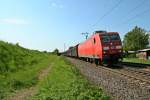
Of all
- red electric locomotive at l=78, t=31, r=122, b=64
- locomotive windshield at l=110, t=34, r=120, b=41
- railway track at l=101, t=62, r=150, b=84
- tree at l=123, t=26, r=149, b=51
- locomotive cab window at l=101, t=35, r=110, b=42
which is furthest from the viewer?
tree at l=123, t=26, r=149, b=51

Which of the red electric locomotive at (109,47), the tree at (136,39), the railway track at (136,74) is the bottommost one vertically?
the railway track at (136,74)

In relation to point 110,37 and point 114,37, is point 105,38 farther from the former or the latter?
point 114,37

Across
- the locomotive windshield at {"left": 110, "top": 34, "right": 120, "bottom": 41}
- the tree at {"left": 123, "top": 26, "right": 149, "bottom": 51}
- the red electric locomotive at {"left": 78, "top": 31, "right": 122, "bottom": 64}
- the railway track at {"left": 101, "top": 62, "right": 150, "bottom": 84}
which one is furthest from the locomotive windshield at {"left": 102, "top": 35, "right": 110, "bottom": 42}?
the tree at {"left": 123, "top": 26, "right": 149, "bottom": 51}

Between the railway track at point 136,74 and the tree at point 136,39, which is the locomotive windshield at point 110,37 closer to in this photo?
the railway track at point 136,74

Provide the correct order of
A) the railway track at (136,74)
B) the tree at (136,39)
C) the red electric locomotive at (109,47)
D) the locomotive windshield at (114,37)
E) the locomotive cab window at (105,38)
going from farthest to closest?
1. the tree at (136,39)
2. the locomotive windshield at (114,37)
3. the locomotive cab window at (105,38)
4. the red electric locomotive at (109,47)
5. the railway track at (136,74)

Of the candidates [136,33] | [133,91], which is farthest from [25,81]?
[136,33]

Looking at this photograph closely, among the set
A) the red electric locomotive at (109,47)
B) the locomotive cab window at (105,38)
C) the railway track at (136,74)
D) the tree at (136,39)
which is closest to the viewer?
the railway track at (136,74)

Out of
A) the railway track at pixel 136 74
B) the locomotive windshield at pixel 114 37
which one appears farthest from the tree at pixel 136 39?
the railway track at pixel 136 74

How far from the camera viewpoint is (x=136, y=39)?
122m

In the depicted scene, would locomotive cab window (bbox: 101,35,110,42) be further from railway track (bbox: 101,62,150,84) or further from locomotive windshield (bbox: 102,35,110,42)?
railway track (bbox: 101,62,150,84)

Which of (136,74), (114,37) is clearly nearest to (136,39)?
(114,37)

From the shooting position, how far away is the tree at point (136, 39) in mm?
118481

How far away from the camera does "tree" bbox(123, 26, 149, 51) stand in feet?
389

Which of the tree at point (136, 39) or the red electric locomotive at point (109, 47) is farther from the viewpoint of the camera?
the tree at point (136, 39)
